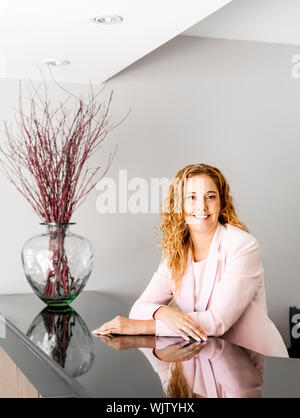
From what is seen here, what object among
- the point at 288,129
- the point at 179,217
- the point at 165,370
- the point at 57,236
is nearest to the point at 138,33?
the point at 179,217

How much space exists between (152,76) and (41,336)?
1801mm

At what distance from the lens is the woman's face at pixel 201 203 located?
2.38 metres

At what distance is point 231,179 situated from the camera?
358 centimetres

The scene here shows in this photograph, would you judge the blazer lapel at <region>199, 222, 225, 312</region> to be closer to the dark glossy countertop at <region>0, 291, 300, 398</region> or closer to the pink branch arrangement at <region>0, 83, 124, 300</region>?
the dark glossy countertop at <region>0, 291, 300, 398</region>

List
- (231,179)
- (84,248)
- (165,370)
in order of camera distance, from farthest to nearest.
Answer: (231,179)
(84,248)
(165,370)

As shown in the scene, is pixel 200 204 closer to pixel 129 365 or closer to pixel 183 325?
pixel 183 325

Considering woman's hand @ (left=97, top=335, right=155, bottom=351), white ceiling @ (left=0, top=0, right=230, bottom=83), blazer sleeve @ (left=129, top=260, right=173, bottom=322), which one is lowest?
woman's hand @ (left=97, top=335, right=155, bottom=351)

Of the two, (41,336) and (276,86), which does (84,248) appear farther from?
(276,86)

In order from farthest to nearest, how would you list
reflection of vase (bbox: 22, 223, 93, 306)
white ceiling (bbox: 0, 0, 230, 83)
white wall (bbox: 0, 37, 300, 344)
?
white wall (bbox: 0, 37, 300, 344)
reflection of vase (bbox: 22, 223, 93, 306)
white ceiling (bbox: 0, 0, 230, 83)

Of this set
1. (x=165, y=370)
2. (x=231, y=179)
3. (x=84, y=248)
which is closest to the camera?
(x=165, y=370)

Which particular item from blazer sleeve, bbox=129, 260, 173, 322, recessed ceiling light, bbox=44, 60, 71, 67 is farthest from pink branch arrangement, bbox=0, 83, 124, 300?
blazer sleeve, bbox=129, 260, 173, 322

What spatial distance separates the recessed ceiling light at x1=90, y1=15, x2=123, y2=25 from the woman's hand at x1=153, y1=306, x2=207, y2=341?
1.04 meters

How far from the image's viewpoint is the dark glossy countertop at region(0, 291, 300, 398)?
1.41 m

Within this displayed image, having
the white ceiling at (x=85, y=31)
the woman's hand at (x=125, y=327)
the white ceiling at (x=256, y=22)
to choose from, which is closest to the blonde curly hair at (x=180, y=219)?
the woman's hand at (x=125, y=327)
